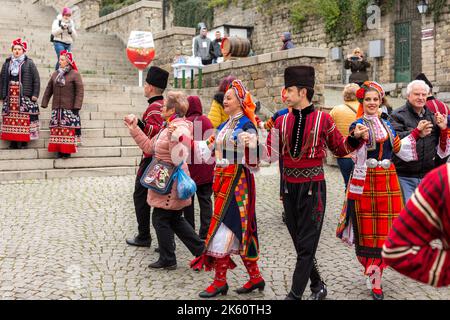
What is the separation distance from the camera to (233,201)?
440 centimetres

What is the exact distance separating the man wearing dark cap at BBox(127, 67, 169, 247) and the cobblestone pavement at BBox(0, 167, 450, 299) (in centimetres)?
19

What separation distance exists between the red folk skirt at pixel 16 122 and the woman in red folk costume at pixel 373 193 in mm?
7320

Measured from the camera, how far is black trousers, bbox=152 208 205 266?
17.0 ft

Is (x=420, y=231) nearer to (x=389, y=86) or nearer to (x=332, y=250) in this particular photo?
(x=332, y=250)

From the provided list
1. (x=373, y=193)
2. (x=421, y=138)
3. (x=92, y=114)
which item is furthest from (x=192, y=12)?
(x=373, y=193)

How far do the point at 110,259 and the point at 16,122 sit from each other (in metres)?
5.80

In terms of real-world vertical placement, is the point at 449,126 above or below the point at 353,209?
above

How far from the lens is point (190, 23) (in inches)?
1200

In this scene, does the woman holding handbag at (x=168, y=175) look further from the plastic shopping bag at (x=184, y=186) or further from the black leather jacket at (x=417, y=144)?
the black leather jacket at (x=417, y=144)

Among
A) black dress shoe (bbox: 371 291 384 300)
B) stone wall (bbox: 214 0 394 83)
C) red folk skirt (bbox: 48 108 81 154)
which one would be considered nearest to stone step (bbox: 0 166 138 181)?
red folk skirt (bbox: 48 108 81 154)

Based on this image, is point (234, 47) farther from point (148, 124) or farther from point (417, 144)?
point (417, 144)

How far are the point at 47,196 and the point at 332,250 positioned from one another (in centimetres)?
452

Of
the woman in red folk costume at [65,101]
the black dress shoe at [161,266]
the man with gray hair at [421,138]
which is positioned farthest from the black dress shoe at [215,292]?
the woman in red folk costume at [65,101]

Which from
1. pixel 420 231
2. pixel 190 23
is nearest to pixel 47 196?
pixel 420 231
